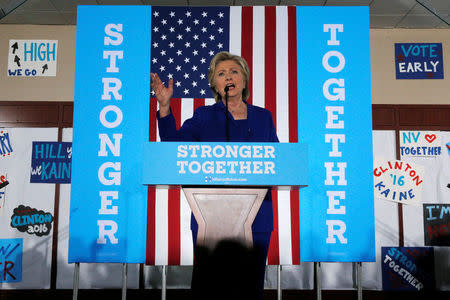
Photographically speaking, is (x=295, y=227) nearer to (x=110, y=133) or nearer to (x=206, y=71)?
(x=206, y=71)

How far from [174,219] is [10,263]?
247 centimetres

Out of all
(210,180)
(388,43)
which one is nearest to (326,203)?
(210,180)

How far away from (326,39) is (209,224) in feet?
5.47

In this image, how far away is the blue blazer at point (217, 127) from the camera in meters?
2.27

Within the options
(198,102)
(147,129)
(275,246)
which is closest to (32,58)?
(147,129)

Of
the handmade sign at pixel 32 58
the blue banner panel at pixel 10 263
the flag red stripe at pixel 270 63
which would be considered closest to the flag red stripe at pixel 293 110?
the flag red stripe at pixel 270 63

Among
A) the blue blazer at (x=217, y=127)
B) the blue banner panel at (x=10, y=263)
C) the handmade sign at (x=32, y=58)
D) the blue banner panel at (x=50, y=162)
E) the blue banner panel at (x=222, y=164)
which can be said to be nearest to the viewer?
the blue banner panel at (x=222, y=164)

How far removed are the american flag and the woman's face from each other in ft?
0.41

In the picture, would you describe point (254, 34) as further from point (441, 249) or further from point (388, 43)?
point (441, 249)

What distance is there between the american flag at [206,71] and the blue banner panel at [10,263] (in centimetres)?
228

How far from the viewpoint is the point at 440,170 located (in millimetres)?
4070

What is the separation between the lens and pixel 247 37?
261 centimetres

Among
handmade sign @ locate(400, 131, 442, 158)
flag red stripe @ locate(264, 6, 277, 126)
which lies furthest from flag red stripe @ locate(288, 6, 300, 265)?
handmade sign @ locate(400, 131, 442, 158)

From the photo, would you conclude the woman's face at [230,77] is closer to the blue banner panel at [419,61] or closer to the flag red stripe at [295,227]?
the flag red stripe at [295,227]
